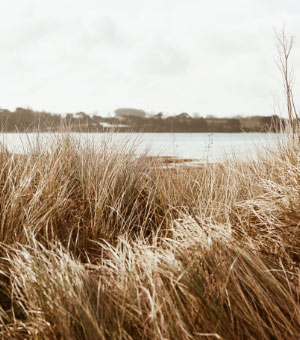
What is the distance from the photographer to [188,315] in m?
1.48

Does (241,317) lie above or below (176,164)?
below

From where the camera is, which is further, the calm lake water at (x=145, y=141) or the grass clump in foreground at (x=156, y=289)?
the calm lake water at (x=145, y=141)

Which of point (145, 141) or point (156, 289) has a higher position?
point (145, 141)

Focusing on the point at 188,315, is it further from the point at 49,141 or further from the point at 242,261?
the point at 49,141

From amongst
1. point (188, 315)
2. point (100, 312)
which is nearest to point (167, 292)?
point (188, 315)

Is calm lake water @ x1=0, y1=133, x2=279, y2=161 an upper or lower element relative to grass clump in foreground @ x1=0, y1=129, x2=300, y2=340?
upper

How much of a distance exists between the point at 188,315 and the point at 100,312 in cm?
42

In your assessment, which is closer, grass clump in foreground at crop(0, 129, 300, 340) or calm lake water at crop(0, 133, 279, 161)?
grass clump in foreground at crop(0, 129, 300, 340)

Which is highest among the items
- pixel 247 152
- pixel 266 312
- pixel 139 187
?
pixel 247 152

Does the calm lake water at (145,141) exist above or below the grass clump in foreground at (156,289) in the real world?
above

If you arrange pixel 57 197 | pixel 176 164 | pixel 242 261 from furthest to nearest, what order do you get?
1. pixel 176 164
2. pixel 57 197
3. pixel 242 261

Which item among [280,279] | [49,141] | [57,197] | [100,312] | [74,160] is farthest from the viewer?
[49,141]

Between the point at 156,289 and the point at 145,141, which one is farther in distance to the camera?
the point at 145,141

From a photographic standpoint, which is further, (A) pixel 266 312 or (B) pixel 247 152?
(B) pixel 247 152
